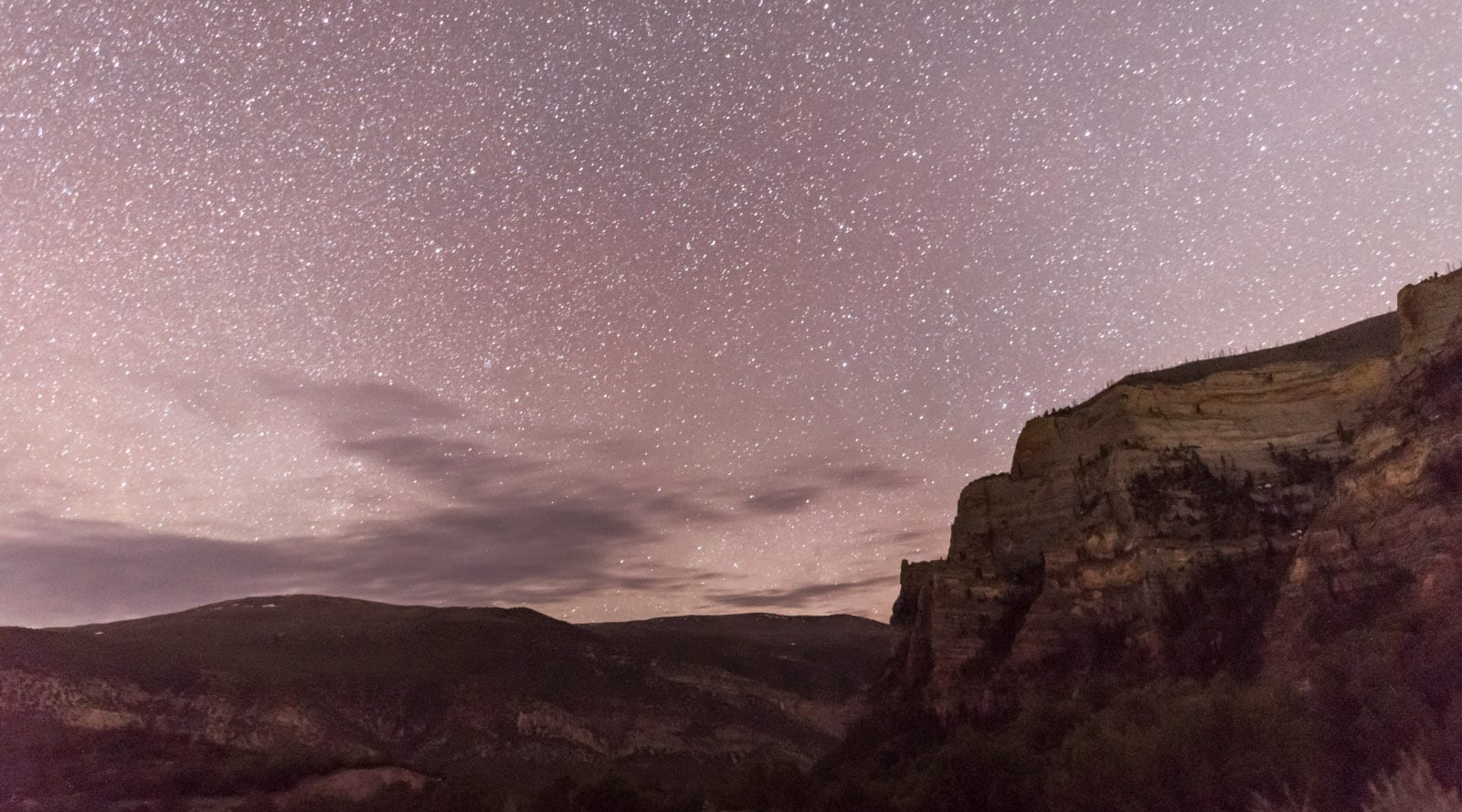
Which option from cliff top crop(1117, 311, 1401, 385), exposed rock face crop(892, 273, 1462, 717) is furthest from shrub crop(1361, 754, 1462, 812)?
cliff top crop(1117, 311, 1401, 385)

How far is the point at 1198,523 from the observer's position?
134 ft

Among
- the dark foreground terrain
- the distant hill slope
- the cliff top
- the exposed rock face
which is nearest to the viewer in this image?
the dark foreground terrain

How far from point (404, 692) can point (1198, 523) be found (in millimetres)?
73172

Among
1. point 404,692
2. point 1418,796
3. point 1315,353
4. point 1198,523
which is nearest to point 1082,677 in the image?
point 1198,523

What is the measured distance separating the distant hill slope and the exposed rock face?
1657cm

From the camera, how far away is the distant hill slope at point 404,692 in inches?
2419

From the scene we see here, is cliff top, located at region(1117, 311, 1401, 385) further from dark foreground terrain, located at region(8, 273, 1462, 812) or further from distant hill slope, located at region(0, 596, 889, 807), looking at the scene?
distant hill slope, located at region(0, 596, 889, 807)

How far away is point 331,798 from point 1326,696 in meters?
47.1

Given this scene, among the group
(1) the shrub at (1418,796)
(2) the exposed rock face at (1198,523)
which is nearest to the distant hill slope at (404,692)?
(2) the exposed rock face at (1198,523)

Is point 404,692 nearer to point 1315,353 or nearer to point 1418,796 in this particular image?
point 1315,353

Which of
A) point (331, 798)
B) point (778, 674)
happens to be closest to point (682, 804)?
point (331, 798)

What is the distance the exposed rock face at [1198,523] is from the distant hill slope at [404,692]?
54.4 ft

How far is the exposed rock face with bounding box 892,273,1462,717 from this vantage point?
28.8 metres

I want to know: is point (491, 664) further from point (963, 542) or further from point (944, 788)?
point (944, 788)
